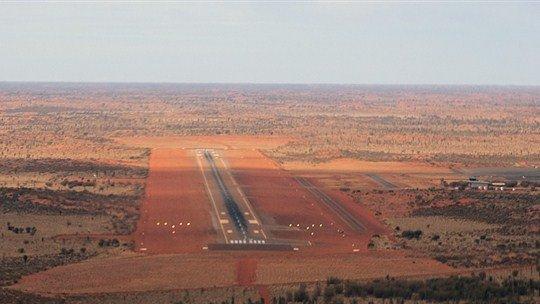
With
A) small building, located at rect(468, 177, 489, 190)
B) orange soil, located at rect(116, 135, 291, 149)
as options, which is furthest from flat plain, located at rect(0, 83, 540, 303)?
small building, located at rect(468, 177, 489, 190)

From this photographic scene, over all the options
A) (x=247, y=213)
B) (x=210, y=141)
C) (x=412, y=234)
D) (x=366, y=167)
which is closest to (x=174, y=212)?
(x=247, y=213)

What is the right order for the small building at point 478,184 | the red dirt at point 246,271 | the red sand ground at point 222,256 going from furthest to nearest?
1. the small building at point 478,184
2. the red dirt at point 246,271
3. the red sand ground at point 222,256

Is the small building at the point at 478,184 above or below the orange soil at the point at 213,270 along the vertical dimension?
below

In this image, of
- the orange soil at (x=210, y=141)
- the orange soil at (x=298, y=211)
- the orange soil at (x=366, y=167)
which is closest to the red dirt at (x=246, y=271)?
the orange soil at (x=298, y=211)

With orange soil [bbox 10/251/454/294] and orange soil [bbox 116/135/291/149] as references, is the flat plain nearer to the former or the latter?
orange soil [bbox 10/251/454/294]

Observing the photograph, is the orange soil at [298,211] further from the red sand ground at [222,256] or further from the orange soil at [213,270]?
the orange soil at [213,270]

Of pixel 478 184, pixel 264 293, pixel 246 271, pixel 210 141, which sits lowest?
pixel 210 141

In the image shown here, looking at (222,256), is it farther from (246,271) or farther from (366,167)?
(366,167)

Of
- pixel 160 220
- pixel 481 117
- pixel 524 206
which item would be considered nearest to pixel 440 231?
pixel 524 206
